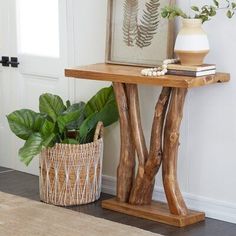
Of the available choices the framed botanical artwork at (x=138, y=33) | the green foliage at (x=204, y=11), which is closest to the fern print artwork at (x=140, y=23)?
the framed botanical artwork at (x=138, y=33)

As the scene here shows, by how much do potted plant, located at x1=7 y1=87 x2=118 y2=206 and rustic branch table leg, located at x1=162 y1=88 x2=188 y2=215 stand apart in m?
0.57

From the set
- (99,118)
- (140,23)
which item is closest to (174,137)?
(99,118)

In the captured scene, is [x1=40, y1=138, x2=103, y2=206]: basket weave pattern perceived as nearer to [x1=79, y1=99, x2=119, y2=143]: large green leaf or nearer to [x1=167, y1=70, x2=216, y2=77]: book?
[x1=79, y1=99, x2=119, y2=143]: large green leaf

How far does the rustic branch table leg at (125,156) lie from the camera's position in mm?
3885

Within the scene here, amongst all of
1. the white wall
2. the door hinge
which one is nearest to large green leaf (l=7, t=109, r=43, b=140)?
the white wall

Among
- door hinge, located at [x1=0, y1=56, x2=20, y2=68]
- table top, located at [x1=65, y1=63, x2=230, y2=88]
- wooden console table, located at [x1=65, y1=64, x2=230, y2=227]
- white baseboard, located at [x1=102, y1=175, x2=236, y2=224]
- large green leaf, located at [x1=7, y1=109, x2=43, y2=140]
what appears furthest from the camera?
door hinge, located at [x1=0, y1=56, x2=20, y2=68]

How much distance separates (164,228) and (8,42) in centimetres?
207

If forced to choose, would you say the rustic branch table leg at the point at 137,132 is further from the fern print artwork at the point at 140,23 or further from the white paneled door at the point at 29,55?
the white paneled door at the point at 29,55

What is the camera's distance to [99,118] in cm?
415

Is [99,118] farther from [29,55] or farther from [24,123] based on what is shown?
[29,55]

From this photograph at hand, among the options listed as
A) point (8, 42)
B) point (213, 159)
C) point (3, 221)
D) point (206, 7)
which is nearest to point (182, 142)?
point (213, 159)

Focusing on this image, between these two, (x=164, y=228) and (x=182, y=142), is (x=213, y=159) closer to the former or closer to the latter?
(x=182, y=142)

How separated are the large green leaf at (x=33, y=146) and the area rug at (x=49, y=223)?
1.12 feet

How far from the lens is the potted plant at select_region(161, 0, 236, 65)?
11.5 ft
